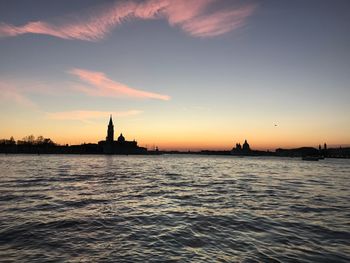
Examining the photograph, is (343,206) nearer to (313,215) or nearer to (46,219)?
(313,215)

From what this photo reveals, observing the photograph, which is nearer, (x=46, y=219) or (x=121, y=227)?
(x=121, y=227)

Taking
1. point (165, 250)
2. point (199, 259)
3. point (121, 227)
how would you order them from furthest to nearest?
point (121, 227)
point (165, 250)
point (199, 259)

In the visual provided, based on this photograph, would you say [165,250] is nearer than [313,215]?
Yes

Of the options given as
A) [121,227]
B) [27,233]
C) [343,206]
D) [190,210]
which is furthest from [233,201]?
[27,233]

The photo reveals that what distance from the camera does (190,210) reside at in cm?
1948

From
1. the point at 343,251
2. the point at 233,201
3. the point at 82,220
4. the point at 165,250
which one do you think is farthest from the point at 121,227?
the point at 233,201

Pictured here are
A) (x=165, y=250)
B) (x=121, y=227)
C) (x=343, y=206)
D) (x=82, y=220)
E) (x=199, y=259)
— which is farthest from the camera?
(x=343, y=206)

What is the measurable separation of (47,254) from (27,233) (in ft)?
11.4

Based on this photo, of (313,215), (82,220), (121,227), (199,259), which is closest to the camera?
(199,259)

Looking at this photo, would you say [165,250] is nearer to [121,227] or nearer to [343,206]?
[121,227]

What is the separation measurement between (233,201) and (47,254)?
16.2m

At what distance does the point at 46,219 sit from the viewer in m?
16.2

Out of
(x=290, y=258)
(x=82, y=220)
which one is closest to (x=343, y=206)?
(x=290, y=258)

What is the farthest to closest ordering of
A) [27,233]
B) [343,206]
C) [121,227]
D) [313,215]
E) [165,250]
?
1. [343,206]
2. [313,215]
3. [121,227]
4. [27,233]
5. [165,250]
